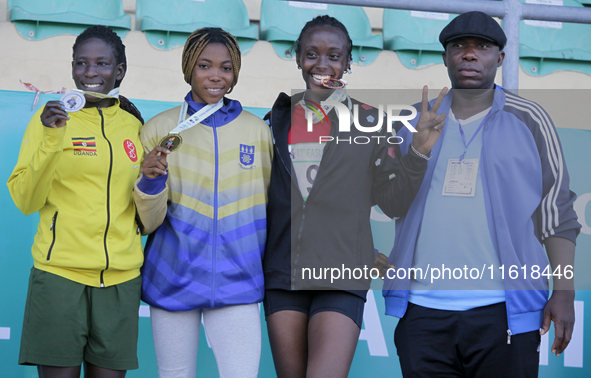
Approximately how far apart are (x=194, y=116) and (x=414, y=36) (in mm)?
2804

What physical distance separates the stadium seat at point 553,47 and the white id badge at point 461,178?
9.03 feet

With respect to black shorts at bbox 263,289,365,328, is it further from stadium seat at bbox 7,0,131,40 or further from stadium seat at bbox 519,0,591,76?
stadium seat at bbox 519,0,591,76

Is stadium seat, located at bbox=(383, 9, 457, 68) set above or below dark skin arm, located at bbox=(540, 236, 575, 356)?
above

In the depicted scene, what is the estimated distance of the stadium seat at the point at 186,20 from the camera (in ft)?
13.4

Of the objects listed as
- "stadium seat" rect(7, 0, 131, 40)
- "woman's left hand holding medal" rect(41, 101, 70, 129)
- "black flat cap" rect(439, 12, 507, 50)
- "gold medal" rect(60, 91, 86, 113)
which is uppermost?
"stadium seat" rect(7, 0, 131, 40)

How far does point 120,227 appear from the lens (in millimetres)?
2209

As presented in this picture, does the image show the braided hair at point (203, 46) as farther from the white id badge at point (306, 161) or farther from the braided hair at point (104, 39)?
the white id badge at point (306, 161)

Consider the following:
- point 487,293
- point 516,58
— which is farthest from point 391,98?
point 487,293

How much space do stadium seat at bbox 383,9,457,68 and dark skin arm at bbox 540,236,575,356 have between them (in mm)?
2454

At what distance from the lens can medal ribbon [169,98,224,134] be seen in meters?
2.21

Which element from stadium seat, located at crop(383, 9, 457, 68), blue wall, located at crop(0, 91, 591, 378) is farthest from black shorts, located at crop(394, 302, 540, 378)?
stadium seat, located at crop(383, 9, 457, 68)

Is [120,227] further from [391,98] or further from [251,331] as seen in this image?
[391,98]

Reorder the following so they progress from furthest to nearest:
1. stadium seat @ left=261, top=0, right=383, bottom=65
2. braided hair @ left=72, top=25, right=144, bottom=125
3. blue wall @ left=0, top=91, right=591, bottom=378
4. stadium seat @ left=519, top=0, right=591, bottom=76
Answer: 1. stadium seat @ left=519, top=0, right=591, bottom=76
2. stadium seat @ left=261, top=0, right=383, bottom=65
3. blue wall @ left=0, top=91, right=591, bottom=378
4. braided hair @ left=72, top=25, right=144, bottom=125

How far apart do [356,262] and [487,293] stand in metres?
0.47
